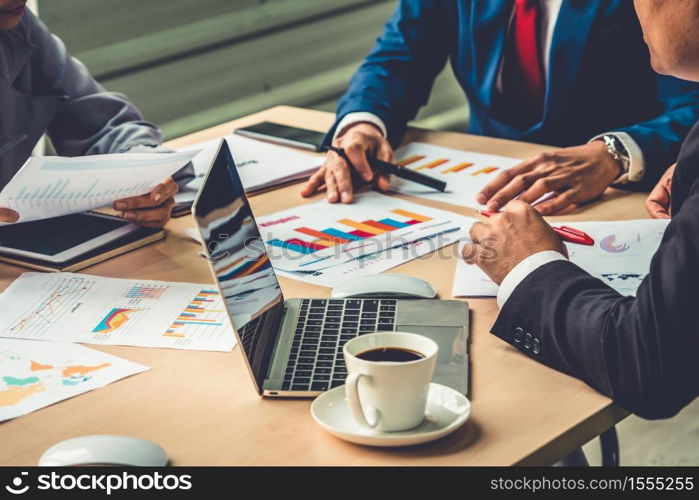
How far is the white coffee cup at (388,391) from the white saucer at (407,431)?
0.01 m

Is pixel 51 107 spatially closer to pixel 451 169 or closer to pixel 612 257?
pixel 451 169

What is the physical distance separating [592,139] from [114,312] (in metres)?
0.99

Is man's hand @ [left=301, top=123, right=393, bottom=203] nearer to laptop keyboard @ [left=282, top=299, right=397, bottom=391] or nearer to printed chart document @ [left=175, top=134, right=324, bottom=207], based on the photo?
printed chart document @ [left=175, top=134, right=324, bottom=207]

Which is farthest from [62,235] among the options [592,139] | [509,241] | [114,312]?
[592,139]

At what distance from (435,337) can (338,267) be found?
0.92 ft

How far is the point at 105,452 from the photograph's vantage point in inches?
31.4

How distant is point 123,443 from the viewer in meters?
0.81

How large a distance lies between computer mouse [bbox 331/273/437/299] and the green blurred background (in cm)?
167

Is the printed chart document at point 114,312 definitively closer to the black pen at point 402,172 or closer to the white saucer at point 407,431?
the white saucer at point 407,431

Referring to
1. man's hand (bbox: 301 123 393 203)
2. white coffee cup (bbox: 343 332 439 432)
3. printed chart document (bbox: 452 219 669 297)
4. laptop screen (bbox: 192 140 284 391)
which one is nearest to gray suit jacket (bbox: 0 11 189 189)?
man's hand (bbox: 301 123 393 203)

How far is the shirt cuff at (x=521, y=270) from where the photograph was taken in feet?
3.59

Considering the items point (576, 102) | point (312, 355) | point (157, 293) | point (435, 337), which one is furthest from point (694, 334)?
point (576, 102)
